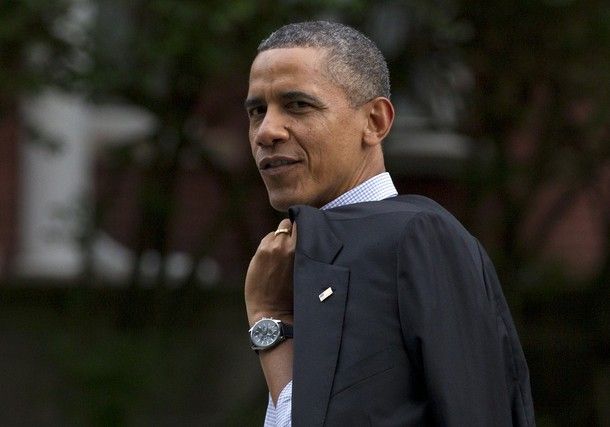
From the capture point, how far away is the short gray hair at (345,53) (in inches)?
106

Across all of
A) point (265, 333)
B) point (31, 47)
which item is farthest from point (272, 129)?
point (31, 47)

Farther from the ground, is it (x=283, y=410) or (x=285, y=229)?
(x=285, y=229)

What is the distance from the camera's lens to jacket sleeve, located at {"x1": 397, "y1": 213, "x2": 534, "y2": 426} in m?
2.36

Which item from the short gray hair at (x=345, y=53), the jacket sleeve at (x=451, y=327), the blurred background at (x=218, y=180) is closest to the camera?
the jacket sleeve at (x=451, y=327)

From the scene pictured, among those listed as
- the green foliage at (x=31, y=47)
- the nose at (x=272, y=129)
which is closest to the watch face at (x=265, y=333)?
the nose at (x=272, y=129)

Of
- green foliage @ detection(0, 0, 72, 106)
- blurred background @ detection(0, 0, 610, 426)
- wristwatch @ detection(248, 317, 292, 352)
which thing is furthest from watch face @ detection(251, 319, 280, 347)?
green foliage @ detection(0, 0, 72, 106)

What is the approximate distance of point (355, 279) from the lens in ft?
8.11

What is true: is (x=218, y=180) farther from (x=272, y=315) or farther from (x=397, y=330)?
(x=397, y=330)

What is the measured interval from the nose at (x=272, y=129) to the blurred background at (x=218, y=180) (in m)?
3.86

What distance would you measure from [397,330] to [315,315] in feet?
0.52

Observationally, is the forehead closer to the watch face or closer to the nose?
the nose

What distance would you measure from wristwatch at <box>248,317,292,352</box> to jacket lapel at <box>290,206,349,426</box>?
0.11 metres

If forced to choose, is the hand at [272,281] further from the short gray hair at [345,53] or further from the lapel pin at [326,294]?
the short gray hair at [345,53]

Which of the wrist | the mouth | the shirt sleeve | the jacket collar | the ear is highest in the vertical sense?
the ear
